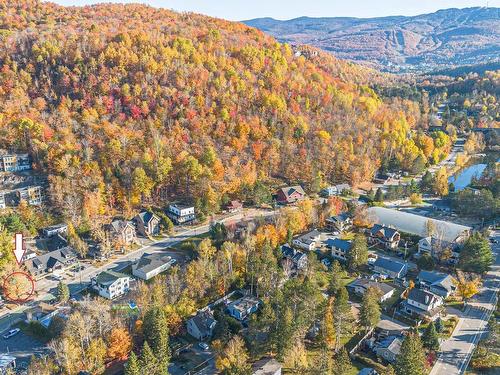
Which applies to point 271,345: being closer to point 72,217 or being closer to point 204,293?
point 204,293

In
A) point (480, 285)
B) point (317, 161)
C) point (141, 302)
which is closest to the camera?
point (141, 302)

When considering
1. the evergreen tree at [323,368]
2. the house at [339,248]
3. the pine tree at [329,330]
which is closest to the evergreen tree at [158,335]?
the evergreen tree at [323,368]

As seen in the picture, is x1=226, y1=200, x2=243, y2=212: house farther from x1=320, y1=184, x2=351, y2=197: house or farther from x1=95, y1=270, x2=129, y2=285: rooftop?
x1=95, y1=270, x2=129, y2=285: rooftop

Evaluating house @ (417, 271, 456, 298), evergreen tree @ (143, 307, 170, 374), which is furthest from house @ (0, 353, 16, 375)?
house @ (417, 271, 456, 298)

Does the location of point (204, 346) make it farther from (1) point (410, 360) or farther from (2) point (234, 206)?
(2) point (234, 206)

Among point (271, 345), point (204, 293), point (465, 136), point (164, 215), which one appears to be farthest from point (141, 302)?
point (465, 136)

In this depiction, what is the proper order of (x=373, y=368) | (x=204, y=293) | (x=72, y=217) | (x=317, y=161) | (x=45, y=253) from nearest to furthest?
1. (x=373, y=368)
2. (x=204, y=293)
3. (x=45, y=253)
4. (x=72, y=217)
5. (x=317, y=161)
